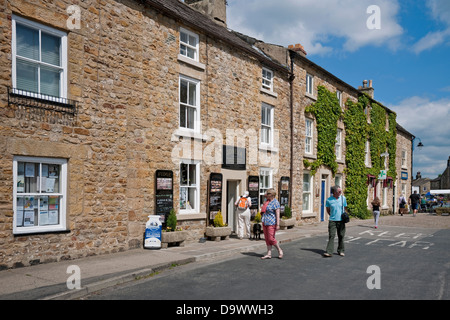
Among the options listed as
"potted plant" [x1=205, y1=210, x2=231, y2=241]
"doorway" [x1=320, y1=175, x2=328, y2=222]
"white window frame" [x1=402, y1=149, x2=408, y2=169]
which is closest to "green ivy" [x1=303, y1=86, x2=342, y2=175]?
"doorway" [x1=320, y1=175, x2=328, y2=222]

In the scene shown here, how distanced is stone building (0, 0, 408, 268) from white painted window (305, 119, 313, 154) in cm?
441

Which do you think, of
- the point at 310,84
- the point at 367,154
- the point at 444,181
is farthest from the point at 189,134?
the point at 444,181

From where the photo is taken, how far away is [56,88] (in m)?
9.42

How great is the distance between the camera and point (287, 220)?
1761 centimetres

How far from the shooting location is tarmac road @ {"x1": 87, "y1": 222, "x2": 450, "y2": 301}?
22.0 feet

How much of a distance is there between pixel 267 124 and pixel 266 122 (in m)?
0.14

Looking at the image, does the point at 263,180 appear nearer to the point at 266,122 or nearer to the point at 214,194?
the point at 266,122

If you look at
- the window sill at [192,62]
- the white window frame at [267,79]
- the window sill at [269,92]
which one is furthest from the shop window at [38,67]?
the white window frame at [267,79]

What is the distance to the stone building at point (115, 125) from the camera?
8664mm

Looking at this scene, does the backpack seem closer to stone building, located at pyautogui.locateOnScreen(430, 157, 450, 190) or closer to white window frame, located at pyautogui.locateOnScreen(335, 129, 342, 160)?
white window frame, located at pyautogui.locateOnScreen(335, 129, 342, 160)

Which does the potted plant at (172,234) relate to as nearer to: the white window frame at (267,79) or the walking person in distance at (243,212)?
the walking person in distance at (243,212)

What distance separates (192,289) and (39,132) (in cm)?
496

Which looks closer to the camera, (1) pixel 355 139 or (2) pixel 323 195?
(2) pixel 323 195
